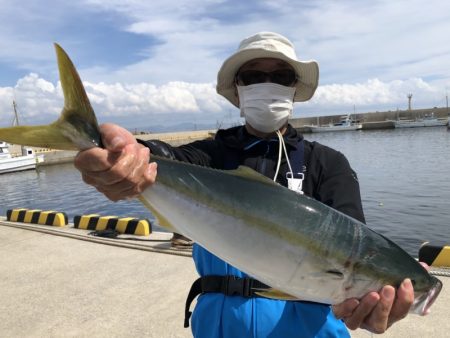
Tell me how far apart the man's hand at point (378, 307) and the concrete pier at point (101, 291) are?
8.41 ft

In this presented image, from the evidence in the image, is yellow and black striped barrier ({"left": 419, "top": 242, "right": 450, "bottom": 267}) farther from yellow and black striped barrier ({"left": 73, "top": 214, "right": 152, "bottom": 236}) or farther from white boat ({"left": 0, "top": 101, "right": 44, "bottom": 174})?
white boat ({"left": 0, "top": 101, "right": 44, "bottom": 174})

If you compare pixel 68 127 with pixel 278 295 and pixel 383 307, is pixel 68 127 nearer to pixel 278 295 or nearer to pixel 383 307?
pixel 278 295

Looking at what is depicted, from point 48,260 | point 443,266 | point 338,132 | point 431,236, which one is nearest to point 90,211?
point 48,260

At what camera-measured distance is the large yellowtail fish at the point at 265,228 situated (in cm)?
181

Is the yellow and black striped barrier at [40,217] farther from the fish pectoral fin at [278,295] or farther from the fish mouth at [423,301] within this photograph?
the fish mouth at [423,301]

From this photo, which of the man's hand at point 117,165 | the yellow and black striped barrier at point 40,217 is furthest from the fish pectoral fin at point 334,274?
the yellow and black striped barrier at point 40,217

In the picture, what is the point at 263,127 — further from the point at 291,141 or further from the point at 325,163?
the point at 325,163

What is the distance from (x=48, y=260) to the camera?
23.9ft

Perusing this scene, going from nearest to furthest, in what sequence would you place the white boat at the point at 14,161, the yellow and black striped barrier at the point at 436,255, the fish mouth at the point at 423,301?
the fish mouth at the point at 423,301, the yellow and black striped barrier at the point at 436,255, the white boat at the point at 14,161

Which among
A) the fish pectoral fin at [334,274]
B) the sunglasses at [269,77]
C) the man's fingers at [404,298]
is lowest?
the man's fingers at [404,298]

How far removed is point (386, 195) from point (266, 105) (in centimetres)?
1876

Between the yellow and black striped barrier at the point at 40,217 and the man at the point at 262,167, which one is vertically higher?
the man at the point at 262,167

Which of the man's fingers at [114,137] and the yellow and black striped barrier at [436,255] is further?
the yellow and black striped barrier at [436,255]

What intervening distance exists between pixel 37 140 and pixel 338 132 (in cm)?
8617
